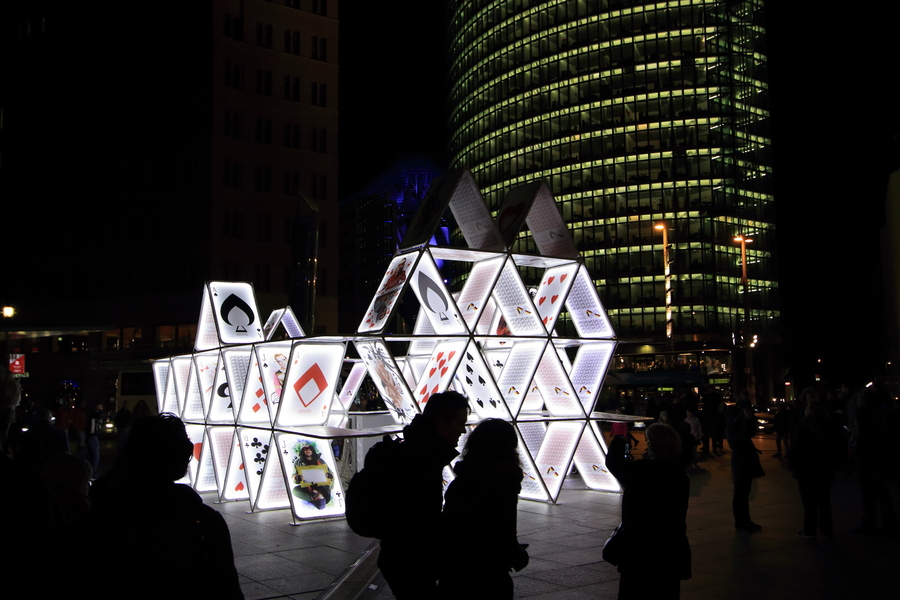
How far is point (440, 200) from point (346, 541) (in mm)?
4862

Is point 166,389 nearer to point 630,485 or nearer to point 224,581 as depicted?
point 630,485

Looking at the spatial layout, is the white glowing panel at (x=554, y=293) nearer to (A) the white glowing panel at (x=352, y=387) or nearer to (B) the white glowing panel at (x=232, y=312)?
(A) the white glowing panel at (x=352, y=387)

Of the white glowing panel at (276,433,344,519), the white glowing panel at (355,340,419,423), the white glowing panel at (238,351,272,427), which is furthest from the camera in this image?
the white glowing panel at (238,351,272,427)

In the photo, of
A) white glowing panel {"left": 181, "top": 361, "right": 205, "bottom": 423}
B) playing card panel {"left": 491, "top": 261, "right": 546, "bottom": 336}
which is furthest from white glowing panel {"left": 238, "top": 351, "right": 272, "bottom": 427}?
playing card panel {"left": 491, "top": 261, "right": 546, "bottom": 336}

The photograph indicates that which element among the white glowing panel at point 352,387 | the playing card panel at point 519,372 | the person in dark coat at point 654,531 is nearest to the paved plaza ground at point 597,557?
the person in dark coat at point 654,531

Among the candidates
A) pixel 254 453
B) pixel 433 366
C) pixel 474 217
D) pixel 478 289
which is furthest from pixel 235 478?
pixel 474 217

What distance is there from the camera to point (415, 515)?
323cm

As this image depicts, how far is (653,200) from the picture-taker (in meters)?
71.2

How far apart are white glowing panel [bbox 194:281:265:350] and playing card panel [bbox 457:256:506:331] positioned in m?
3.48

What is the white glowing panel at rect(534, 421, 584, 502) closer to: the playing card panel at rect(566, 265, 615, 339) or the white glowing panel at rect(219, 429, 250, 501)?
the playing card panel at rect(566, 265, 615, 339)

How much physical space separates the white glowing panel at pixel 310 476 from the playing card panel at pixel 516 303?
10.8 ft

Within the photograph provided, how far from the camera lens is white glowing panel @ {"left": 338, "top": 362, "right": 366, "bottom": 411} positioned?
14.1 m

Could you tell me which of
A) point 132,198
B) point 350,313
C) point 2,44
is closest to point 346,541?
point 132,198

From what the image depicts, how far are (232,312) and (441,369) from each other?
13.4ft
